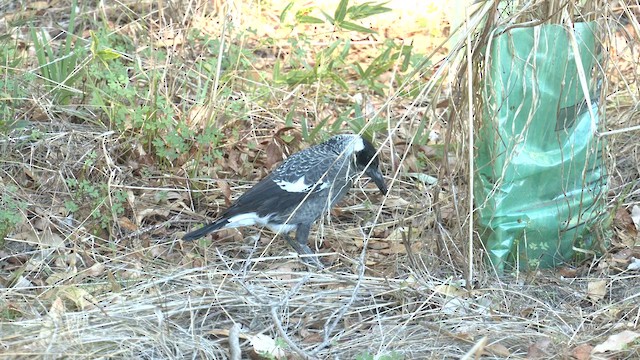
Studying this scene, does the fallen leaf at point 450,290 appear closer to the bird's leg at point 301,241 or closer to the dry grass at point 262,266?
the dry grass at point 262,266

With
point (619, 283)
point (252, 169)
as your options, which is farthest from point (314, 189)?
point (619, 283)

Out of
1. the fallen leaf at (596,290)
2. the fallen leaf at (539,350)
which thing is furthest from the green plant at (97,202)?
the fallen leaf at (596,290)

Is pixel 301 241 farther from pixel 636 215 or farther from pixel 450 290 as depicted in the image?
pixel 636 215

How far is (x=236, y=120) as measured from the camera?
546 cm

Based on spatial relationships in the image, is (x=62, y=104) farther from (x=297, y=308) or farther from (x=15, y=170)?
(x=297, y=308)

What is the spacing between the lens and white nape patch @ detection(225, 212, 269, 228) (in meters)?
4.49

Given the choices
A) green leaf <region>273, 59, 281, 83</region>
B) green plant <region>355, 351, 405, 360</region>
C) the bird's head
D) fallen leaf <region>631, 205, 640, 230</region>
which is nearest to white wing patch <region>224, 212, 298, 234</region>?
the bird's head

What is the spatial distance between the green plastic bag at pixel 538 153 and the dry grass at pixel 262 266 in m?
0.10

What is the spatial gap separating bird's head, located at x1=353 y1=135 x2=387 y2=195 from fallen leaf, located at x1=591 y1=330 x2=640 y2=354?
5.52 ft

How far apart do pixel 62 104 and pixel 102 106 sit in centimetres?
39

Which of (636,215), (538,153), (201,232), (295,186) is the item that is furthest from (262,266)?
(636,215)

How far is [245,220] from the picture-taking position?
14.9 feet

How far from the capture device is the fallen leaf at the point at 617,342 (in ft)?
11.4

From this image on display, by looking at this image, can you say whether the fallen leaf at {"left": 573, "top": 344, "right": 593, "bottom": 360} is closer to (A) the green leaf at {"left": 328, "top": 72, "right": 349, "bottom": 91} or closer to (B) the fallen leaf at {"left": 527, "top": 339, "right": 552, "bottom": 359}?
(B) the fallen leaf at {"left": 527, "top": 339, "right": 552, "bottom": 359}
